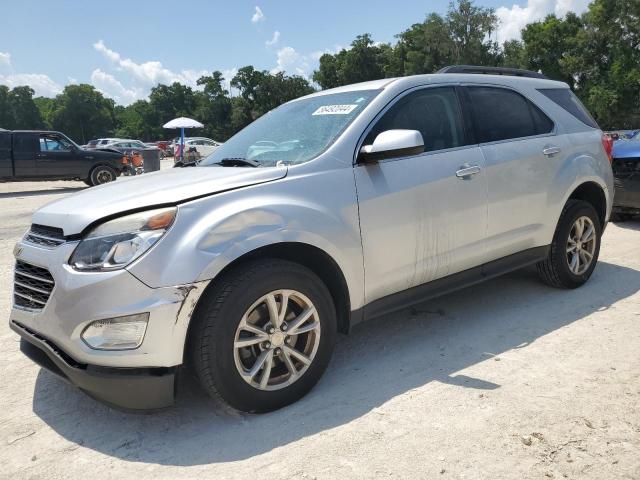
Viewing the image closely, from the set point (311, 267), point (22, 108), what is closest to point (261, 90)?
point (22, 108)

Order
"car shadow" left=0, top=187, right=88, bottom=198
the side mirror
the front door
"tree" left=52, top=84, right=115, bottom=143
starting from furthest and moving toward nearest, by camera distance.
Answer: "tree" left=52, top=84, right=115, bottom=143, "car shadow" left=0, top=187, right=88, bottom=198, the front door, the side mirror

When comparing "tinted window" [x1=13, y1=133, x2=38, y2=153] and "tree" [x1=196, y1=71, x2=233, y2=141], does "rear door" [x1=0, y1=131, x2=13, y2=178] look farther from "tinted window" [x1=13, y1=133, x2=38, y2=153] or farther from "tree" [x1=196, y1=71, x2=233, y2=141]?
"tree" [x1=196, y1=71, x2=233, y2=141]

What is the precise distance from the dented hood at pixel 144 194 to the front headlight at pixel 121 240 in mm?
57

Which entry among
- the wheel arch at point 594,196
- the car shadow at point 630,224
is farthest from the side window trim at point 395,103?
the car shadow at point 630,224

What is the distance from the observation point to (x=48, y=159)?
15.3 meters

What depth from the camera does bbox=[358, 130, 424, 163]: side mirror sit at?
115 inches

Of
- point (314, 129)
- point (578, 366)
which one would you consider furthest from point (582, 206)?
point (314, 129)

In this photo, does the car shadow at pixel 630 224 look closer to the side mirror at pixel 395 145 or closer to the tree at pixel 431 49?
the side mirror at pixel 395 145

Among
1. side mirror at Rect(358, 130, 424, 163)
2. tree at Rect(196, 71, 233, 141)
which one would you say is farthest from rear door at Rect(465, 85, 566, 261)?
tree at Rect(196, 71, 233, 141)

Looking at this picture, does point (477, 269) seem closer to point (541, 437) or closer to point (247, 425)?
point (541, 437)

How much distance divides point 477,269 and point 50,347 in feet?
8.94

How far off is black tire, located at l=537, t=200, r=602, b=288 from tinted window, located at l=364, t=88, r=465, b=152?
137 centimetres

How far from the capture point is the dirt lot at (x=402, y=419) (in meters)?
2.33

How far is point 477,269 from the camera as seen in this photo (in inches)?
147
